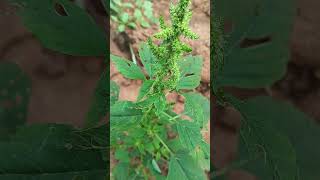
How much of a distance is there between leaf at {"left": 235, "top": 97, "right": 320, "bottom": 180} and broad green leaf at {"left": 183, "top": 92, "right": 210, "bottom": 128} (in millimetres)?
63

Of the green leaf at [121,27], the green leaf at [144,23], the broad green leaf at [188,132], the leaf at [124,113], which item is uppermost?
the green leaf at [144,23]

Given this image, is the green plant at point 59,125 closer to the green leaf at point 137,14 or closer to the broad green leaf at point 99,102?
the broad green leaf at point 99,102

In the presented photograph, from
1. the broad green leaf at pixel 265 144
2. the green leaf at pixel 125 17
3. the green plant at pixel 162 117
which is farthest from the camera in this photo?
the green leaf at pixel 125 17

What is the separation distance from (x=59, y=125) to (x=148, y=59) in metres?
0.15

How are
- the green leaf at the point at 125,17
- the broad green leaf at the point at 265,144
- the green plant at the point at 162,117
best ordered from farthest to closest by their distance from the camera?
the green leaf at the point at 125,17 < the broad green leaf at the point at 265,144 < the green plant at the point at 162,117

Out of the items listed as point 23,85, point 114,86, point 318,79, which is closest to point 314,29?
point 318,79

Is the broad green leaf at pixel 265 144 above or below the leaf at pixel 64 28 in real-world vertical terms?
below

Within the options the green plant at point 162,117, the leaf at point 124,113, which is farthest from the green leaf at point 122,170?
the leaf at point 124,113

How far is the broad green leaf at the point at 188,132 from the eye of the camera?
68cm

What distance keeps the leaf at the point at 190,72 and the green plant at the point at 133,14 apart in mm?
171

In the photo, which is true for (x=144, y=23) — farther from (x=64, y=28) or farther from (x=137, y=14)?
(x=64, y=28)

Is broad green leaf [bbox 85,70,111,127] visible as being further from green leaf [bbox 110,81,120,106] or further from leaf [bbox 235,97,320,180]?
leaf [bbox 235,97,320,180]

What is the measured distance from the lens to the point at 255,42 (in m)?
0.83

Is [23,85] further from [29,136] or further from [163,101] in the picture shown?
[163,101]
